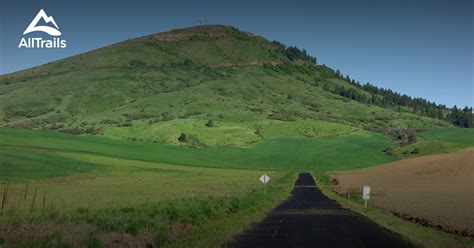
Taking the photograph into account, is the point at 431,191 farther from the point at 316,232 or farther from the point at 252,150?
the point at 252,150

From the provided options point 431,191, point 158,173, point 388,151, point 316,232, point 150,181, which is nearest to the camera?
point 316,232

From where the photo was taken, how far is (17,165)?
75188 mm

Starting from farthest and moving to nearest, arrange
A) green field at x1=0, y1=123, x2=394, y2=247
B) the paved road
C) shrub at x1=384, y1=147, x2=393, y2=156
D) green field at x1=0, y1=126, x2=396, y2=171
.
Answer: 1. shrub at x1=384, y1=147, x2=393, y2=156
2. green field at x1=0, y1=126, x2=396, y2=171
3. green field at x1=0, y1=123, x2=394, y2=247
4. the paved road

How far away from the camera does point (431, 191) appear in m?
67.2

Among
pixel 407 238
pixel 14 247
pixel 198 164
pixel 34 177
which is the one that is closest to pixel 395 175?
pixel 198 164

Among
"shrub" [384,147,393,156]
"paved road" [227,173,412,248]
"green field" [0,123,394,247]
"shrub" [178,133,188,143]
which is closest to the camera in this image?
"paved road" [227,173,412,248]

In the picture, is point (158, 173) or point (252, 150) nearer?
point (158, 173)

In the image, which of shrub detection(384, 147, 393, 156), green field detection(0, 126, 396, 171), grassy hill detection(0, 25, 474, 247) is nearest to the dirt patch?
grassy hill detection(0, 25, 474, 247)

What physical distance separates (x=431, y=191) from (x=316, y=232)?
141 feet

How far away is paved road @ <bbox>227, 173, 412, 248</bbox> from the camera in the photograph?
23797 mm

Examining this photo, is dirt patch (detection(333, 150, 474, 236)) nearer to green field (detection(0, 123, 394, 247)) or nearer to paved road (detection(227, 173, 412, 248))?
paved road (detection(227, 173, 412, 248))

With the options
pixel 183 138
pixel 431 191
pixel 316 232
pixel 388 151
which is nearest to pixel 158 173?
pixel 431 191

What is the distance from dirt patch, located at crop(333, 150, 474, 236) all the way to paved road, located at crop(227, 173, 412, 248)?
13.7 feet

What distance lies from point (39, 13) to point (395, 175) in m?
61.0
